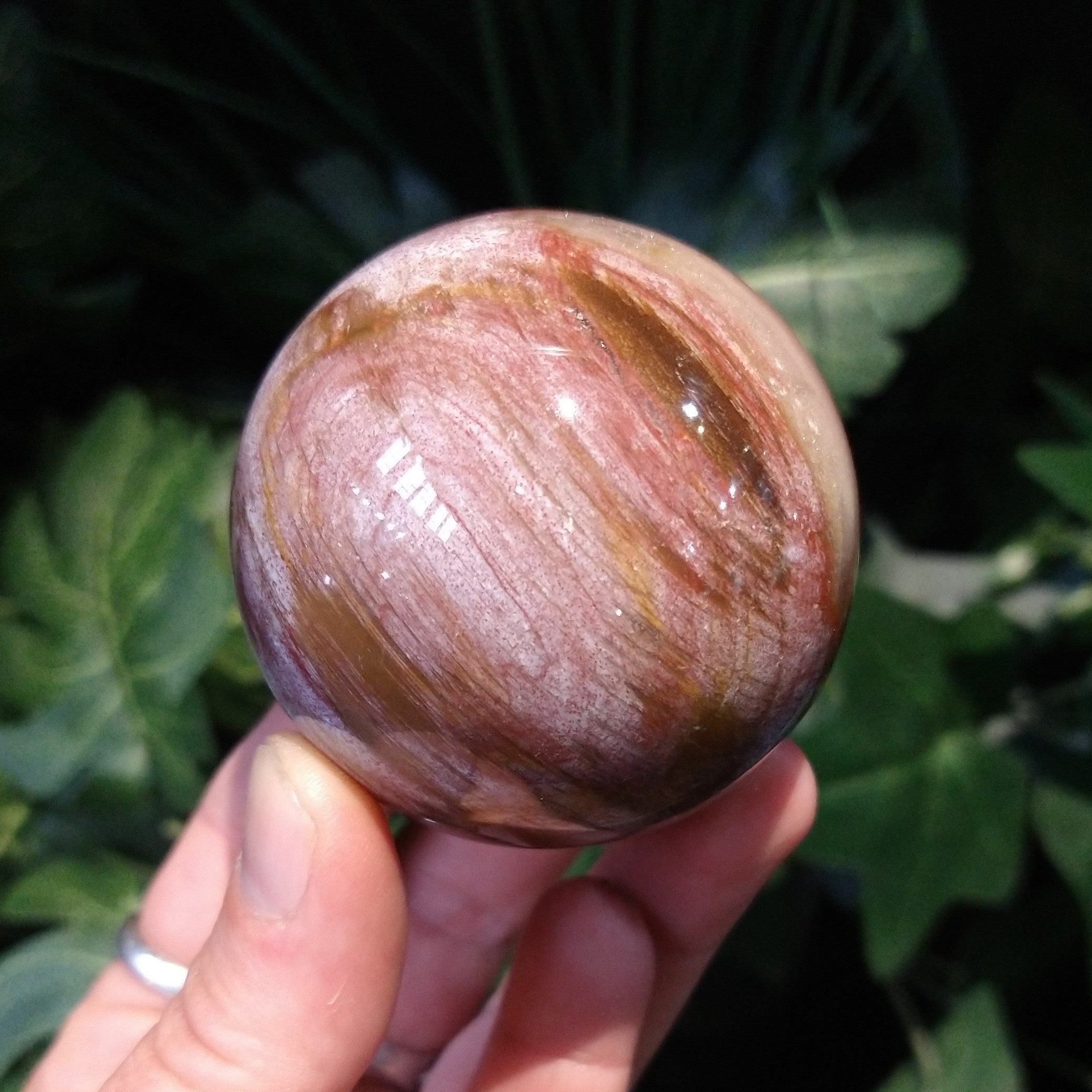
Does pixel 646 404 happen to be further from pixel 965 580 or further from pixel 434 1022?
pixel 965 580

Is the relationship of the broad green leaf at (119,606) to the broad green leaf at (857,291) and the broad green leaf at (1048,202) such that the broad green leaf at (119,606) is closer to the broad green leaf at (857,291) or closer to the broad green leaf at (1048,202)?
the broad green leaf at (857,291)

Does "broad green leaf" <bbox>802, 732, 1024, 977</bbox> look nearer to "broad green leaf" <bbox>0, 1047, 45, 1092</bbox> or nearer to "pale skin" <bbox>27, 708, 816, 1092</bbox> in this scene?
"pale skin" <bbox>27, 708, 816, 1092</bbox>

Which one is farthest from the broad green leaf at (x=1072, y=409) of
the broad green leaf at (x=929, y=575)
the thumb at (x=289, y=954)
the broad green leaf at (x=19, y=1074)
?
the broad green leaf at (x=19, y=1074)

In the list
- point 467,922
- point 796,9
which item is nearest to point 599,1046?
point 467,922

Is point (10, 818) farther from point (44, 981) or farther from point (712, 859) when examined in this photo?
point (712, 859)

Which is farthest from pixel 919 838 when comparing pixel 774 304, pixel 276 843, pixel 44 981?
pixel 44 981

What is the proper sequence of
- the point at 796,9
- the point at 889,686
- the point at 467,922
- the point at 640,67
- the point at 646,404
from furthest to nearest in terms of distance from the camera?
the point at 640,67 → the point at 796,9 → the point at 889,686 → the point at 467,922 → the point at 646,404
